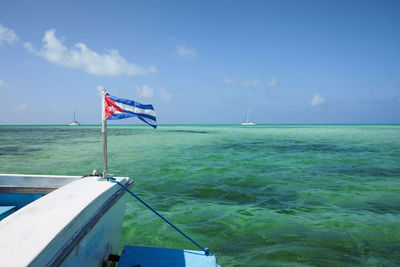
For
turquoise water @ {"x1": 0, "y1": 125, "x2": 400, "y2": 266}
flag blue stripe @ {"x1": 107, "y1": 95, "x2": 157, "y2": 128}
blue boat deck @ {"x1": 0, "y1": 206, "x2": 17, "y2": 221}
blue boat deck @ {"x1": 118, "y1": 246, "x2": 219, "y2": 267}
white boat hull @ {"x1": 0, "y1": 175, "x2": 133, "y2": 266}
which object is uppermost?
flag blue stripe @ {"x1": 107, "y1": 95, "x2": 157, "y2": 128}

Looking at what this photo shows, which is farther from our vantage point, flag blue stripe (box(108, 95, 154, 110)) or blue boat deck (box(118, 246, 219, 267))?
flag blue stripe (box(108, 95, 154, 110))

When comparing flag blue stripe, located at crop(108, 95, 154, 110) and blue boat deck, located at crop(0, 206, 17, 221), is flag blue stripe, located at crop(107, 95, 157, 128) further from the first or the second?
blue boat deck, located at crop(0, 206, 17, 221)

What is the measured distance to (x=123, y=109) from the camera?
4.11 m

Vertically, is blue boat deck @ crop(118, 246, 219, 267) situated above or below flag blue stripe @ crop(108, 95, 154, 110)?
below

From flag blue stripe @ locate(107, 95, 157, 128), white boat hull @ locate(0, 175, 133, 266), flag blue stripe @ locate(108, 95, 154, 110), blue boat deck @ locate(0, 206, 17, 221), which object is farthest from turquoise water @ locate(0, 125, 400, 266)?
flag blue stripe @ locate(108, 95, 154, 110)

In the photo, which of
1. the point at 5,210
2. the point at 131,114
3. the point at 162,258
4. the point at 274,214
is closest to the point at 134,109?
the point at 131,114

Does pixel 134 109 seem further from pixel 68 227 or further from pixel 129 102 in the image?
pixel 68 227

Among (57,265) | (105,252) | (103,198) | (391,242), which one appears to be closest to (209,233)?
(105,252)

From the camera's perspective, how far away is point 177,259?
11.1ft

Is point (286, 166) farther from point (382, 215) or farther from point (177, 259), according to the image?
point (177, 259)

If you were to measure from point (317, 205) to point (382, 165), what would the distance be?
10222mm

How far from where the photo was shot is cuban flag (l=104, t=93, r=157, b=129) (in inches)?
159

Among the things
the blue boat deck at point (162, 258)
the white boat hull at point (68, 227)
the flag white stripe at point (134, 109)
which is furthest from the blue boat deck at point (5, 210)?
the flag white stripe at point (134, 109)

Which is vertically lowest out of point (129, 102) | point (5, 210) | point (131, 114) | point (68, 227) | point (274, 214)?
point (274, 214)
